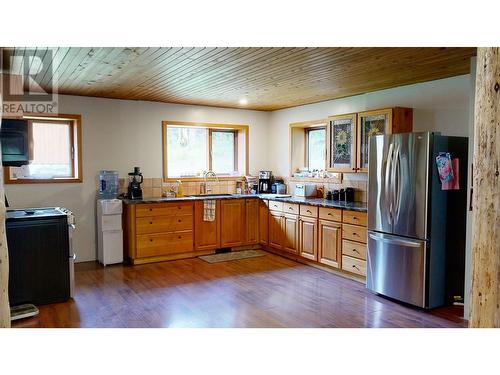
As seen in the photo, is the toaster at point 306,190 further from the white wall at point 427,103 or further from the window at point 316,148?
the white wall at point 427,103

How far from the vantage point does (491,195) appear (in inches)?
87.9

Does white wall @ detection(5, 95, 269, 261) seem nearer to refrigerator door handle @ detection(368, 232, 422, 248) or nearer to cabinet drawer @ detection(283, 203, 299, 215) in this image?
cabinet drawer @ detection(283, 203, 299, 215)

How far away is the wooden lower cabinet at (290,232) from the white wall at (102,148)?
2030mm

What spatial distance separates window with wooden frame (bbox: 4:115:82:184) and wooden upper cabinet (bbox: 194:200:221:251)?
1692mm

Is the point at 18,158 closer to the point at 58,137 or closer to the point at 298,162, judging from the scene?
the point at 58,137

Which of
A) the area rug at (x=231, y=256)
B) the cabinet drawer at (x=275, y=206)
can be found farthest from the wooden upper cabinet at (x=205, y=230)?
the cabinet drawer at (x=275, y=206)

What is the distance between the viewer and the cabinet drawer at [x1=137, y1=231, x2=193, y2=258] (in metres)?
5.55

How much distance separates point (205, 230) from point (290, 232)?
1.24 metres

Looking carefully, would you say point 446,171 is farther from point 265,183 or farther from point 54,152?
point 54,152

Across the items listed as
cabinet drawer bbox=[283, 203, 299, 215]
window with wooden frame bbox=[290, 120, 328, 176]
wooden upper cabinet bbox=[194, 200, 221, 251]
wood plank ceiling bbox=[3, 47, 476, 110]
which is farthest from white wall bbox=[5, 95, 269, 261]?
cabinet drawer bbox=[283, 203, 299, 215]

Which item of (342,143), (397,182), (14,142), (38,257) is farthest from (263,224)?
(14,142)
